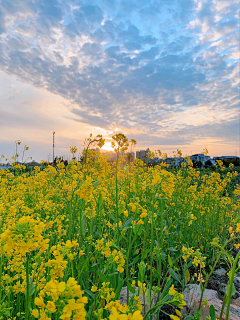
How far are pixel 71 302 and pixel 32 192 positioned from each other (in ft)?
15.8

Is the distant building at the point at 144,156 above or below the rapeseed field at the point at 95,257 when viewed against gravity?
above

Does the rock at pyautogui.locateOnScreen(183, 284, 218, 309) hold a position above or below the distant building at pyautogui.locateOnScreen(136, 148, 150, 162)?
below

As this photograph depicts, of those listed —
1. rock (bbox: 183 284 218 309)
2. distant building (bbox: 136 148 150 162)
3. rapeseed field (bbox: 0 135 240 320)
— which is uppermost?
distant building (bbox: 136 148 150 162)

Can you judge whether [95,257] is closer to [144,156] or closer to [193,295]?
[193,295]

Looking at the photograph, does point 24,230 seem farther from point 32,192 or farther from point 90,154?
point 32,192

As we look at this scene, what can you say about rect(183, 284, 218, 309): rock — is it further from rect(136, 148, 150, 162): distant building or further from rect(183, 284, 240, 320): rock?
rect(136, 148, 150, 162): distant building

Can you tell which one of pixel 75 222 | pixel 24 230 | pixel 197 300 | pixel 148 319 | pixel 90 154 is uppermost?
pixel 90 154

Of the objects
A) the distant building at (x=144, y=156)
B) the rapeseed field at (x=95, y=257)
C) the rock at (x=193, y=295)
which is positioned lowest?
the rock at (x=193, y=295)

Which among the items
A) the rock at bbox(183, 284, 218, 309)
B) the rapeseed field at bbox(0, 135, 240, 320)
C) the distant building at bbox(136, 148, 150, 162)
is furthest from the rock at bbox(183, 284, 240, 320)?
the distant building at bbox(136, 148, 150, 162)

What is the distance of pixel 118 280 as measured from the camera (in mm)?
1886

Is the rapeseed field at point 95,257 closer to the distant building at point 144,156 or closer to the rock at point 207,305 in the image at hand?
the rock at point 207,305

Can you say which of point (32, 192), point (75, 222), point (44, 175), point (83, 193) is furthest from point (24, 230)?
point (32, 192)

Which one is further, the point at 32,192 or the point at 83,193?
the point at 32,192

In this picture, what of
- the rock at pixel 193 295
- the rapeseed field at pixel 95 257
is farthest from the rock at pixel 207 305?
the rapeseed field at pixel 95 257
